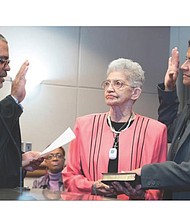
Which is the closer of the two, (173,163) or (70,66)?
(173,163)

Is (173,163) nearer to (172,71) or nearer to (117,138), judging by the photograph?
(117,138)

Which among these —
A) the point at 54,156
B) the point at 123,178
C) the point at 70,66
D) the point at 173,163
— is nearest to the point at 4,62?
the point at 70,66

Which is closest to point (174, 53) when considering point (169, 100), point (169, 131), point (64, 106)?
point (169, 100)

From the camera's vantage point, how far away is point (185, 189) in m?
1.82

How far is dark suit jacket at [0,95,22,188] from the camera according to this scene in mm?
1880

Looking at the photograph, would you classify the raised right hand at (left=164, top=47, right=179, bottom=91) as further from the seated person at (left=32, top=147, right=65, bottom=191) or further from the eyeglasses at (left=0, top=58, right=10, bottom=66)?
the eyeglasses at (left=0, top=58, right=10, bottom=66)

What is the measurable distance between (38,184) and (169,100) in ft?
1.97

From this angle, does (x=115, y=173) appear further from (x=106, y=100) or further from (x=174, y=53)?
(x=174, y=53)

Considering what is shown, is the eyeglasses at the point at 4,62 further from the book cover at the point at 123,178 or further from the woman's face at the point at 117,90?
the book cover at the point at 123,178

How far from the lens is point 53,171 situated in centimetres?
188

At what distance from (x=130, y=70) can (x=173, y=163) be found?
15.5 inches

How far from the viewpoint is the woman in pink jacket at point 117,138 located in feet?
6.09

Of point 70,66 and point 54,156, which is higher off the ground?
point 70,66

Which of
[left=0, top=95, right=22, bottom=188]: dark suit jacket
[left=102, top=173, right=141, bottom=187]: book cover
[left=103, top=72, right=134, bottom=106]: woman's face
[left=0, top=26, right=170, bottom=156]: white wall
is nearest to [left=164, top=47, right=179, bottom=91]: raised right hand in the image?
[left=0, top=26, right=170, bottom=156]: white wall
